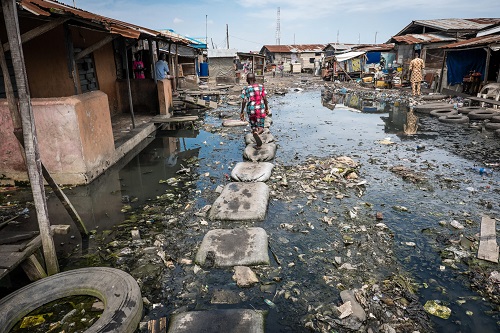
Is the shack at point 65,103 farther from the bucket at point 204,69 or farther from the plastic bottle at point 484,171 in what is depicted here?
the bucket at point 204,69

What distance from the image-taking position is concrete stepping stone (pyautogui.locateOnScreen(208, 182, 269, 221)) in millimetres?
4289

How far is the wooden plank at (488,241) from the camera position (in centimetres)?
330

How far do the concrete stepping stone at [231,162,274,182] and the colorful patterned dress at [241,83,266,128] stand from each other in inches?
50.4

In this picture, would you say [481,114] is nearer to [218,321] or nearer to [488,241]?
[488,241]

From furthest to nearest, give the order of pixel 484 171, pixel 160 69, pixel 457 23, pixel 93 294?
pixel 457 23
pixel 160 69
pixel 484 171
pixel 93 294

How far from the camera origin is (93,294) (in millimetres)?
2754

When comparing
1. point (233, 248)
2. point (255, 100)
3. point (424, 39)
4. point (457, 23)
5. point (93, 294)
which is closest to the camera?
point (93, 294)

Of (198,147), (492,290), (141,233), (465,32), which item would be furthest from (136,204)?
(465,32)

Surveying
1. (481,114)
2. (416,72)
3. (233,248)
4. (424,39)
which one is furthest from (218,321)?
(424,39)

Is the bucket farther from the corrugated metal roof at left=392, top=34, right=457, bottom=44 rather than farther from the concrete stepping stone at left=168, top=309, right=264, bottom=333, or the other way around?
the concrete stepping stone at left=168, top=309, right=264, bottom=333

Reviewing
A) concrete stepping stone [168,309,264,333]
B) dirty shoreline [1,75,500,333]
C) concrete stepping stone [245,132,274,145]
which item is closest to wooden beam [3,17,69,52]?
dirty shoreline [1,75,500,333]

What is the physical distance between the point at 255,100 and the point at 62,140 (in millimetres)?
3858

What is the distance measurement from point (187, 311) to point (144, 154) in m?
5.52

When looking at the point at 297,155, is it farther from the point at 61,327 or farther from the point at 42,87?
the point at 42,87
